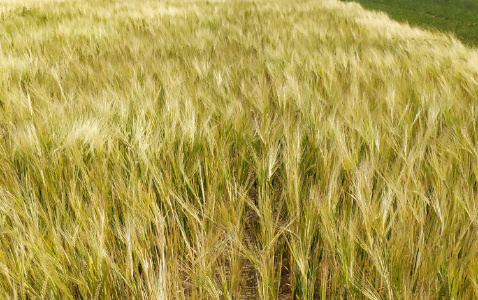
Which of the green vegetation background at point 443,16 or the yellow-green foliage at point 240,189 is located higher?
the green vegetation background at point 443,16

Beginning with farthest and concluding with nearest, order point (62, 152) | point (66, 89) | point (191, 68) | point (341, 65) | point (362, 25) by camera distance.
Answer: point (362, 25), point (341, 65), point (191, 68), point (66, 89), point (62, 152)

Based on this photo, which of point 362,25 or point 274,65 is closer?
point 274,65

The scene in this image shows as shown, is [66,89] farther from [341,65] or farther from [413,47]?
[413,47]

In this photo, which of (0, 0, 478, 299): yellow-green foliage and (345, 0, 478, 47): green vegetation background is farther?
(345, 0, 478, 47): green vegetation background

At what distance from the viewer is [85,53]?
218cm

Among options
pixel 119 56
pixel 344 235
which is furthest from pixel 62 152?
pixel 119 56

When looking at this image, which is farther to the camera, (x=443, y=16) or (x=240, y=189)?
(x=443, y=16)

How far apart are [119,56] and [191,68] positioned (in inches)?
25.7

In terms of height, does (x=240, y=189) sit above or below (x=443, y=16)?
below

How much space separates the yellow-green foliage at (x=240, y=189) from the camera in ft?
1.69

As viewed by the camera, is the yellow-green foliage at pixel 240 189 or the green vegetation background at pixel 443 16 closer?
the yellow-green foliage at pixel 240 189

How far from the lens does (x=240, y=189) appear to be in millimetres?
681

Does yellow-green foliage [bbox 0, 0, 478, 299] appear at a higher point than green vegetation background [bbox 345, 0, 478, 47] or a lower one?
lower

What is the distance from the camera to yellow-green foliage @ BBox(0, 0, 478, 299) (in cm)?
52
